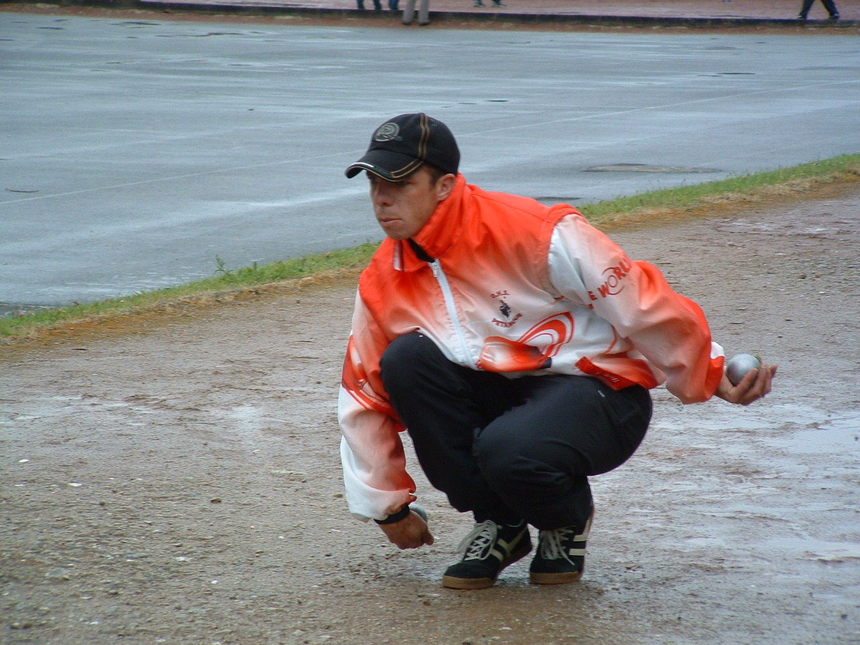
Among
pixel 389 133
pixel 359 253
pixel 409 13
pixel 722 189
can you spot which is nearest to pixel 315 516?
pixel 389 133

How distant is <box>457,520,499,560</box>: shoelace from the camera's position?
3.51m

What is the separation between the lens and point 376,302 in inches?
135

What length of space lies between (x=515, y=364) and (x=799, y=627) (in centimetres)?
94

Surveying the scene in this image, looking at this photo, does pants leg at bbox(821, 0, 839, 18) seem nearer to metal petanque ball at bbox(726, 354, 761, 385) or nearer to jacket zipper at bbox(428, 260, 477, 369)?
metal petanque ball at bbox(726, 354, 761, 385)

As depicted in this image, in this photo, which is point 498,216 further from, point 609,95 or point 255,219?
point 609,95

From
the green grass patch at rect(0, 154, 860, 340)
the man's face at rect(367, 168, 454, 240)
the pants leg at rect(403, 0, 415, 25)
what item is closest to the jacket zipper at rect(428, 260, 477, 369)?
the man's face at rect(367, 168, 454, 240)

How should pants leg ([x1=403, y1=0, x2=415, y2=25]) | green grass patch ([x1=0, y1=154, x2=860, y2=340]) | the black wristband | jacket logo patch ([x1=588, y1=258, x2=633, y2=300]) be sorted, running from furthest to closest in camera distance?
pants leg ([x1=403, y1=0, x2=415, y2=25]) → green grass patch ([x1=0, y1=154, x2=860, y2=340]) → the black wristband → jacket logo patch ([x1=588, y1=258, x2=633, y2=300])

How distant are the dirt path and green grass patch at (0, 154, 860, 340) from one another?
44 centimetres

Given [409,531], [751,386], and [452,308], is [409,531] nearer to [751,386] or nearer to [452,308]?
[452,308]

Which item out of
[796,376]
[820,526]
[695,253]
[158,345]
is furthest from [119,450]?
[695,253]

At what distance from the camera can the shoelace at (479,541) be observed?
351 centimetres

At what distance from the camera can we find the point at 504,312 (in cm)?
332

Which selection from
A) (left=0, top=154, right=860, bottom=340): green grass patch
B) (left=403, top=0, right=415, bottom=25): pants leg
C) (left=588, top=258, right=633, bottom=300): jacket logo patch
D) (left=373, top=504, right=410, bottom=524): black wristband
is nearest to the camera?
(left=588, top=258, right=633, bottom=300): jacket logo patch

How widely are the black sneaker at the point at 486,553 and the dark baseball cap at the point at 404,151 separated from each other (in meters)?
0.99
